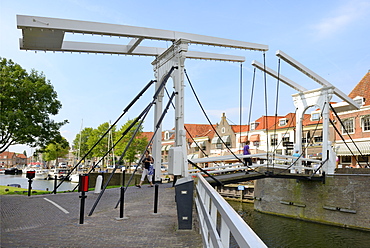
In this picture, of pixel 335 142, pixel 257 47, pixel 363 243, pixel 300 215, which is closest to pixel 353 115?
pixel 335 142

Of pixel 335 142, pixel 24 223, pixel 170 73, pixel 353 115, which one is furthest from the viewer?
pixel 335 142

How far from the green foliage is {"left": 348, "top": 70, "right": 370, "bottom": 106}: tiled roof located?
71.1 ft

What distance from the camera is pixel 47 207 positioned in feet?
27.8

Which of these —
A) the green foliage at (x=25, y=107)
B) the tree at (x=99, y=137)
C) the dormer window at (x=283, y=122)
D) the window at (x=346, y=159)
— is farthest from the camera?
the tree at (x=99, y=137)

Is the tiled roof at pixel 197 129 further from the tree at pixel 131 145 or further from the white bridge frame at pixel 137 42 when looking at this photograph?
the white bridge frame at pixel 137 42

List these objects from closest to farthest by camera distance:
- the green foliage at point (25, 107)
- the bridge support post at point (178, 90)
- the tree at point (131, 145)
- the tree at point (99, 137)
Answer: the bridge support post at point (178, 90), the green foliage at point (25, 107), the tree at point (131, 145), the tree at point (99, 137)

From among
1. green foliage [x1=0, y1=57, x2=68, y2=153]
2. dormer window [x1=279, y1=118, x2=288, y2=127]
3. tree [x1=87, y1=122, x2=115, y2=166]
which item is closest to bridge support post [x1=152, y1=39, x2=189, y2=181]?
green foliage [x1=0, y1=57, x2=68, y2=153]

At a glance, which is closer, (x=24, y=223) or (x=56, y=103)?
(x=24, y=223)

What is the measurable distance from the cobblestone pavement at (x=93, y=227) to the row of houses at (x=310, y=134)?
247cm

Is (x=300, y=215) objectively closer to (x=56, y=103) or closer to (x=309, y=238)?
(x=309, y=238)

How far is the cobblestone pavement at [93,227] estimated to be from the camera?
4.84 metres

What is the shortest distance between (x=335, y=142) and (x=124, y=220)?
25235 millimetres

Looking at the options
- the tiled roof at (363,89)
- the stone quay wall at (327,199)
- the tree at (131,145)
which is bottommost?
the stone quay wall at (327,199)

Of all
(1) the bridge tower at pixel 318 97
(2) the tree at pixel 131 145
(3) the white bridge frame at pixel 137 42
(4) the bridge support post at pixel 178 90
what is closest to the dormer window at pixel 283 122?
(2) the tree at pixel 131 145
